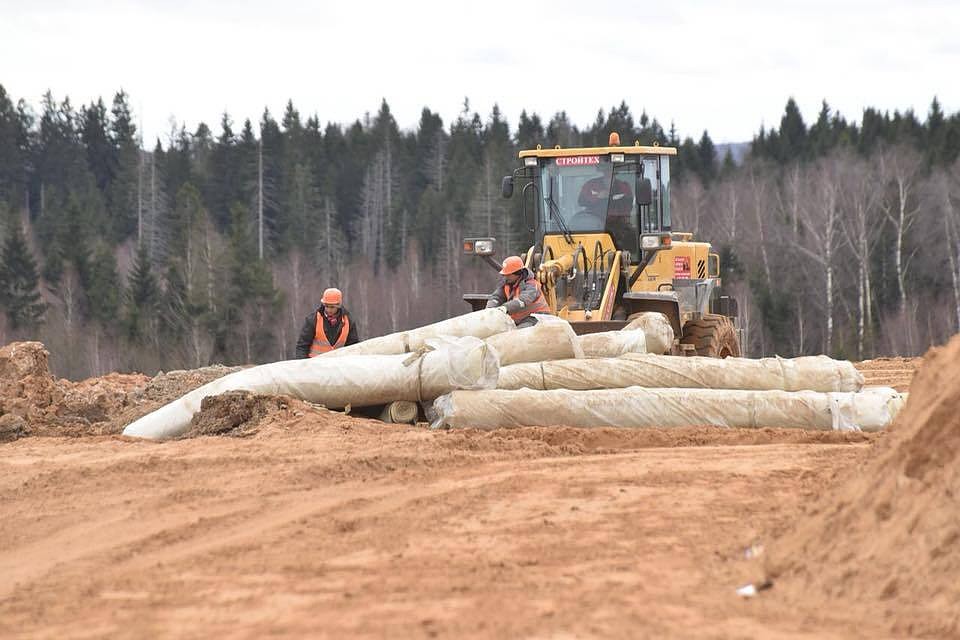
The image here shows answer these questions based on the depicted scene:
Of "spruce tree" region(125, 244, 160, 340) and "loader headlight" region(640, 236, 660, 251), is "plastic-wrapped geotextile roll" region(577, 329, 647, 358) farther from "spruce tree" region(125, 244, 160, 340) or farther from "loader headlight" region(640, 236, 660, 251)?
"spruce tree" region(125, 244, 160, 340)

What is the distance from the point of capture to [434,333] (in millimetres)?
12945

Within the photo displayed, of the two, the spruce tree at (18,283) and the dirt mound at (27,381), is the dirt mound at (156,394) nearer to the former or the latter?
the dirt mound at (27,381)

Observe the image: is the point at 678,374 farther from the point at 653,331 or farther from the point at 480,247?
the point at 480,247

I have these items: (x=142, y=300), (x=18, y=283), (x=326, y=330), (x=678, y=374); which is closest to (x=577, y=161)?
(x=326, y=330)

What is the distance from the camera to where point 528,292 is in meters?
14.2

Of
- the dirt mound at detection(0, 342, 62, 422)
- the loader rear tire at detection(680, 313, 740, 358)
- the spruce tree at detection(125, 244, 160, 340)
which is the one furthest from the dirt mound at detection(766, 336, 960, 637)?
the spruce tree at detection(125, 244, 160, 340)

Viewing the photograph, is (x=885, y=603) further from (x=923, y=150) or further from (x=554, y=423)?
(x=923, y=150)

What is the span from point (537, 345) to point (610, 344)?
1.01m

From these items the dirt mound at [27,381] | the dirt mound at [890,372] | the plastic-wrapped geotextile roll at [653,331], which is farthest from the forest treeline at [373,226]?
the dirt mound at [27,381]

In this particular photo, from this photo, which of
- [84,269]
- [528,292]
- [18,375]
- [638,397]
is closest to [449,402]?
[638,397]

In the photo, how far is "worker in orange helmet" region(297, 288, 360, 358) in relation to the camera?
48.1ft

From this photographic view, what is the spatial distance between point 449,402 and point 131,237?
69.5 meters

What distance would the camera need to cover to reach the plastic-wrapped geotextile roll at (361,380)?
11.8m

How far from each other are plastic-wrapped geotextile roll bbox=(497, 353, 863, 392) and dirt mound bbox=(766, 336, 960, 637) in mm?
5469
